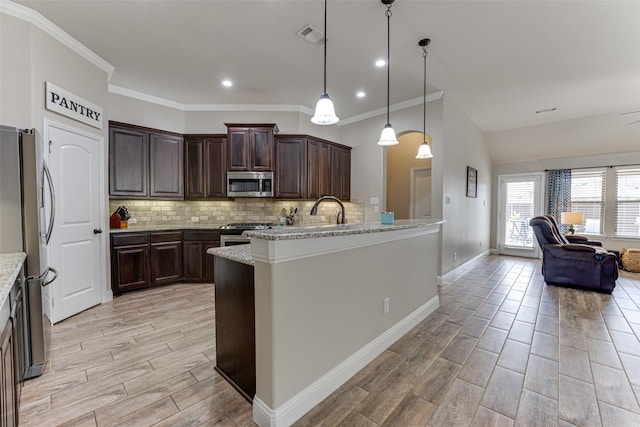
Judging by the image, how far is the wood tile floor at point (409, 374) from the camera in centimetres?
161

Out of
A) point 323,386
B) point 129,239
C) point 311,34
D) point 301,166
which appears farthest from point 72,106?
point 323,386

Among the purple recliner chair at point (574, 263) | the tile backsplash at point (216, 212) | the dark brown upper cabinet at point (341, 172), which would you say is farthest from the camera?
the dark brown upper cabinet at point (341, 172)

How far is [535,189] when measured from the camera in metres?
6.58

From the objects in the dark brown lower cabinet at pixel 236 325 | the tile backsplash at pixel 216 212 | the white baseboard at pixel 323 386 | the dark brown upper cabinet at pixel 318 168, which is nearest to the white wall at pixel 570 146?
the tile backsplash at pixel 216 212

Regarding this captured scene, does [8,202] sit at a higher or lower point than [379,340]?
higher

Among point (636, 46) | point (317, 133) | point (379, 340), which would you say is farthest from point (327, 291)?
point (636, 46)

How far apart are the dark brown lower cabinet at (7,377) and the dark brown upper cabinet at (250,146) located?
3.41 metres

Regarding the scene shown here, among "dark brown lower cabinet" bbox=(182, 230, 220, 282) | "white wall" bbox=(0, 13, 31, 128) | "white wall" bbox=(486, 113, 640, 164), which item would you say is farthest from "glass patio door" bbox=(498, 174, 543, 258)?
"white wall" bbox=(0, 13, 31, 128)

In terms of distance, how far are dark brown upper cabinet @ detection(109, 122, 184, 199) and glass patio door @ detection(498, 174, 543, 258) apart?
7.57 metres

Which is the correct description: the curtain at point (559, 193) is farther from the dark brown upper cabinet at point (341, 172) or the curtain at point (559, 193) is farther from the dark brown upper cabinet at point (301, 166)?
the dark brown upper cabinet at point (301, 166)

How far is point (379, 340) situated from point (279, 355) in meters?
1.10

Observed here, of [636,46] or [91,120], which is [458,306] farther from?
[91,120]

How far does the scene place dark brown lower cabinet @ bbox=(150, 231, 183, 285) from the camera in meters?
3.95

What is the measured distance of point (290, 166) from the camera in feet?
15.4
